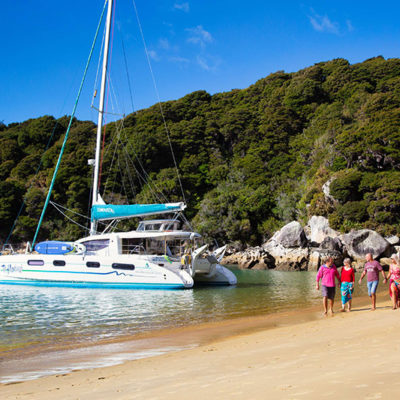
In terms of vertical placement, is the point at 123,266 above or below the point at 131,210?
below

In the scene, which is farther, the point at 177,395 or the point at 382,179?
the point at 382,179

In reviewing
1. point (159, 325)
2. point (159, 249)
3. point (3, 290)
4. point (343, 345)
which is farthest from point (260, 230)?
point (343, 345)

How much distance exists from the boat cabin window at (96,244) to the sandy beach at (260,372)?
464 inches

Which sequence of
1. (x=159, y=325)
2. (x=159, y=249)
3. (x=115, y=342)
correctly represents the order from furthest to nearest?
(x=159, y=249) < (x=159, y=325) < (x=115, y=342)

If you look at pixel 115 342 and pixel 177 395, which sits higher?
pixel 177 395

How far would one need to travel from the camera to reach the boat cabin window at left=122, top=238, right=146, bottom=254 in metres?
18.7

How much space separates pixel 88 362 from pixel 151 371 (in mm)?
1626

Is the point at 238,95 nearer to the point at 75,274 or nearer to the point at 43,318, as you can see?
the point at 75,274

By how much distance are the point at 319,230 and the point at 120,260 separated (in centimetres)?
2423

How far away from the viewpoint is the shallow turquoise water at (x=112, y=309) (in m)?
8.93

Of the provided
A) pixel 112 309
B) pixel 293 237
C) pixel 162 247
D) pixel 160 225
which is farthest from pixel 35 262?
pixel 293 237

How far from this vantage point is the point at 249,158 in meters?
56.0

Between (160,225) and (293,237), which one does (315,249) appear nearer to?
(293,237)

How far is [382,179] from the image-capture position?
117 feet
